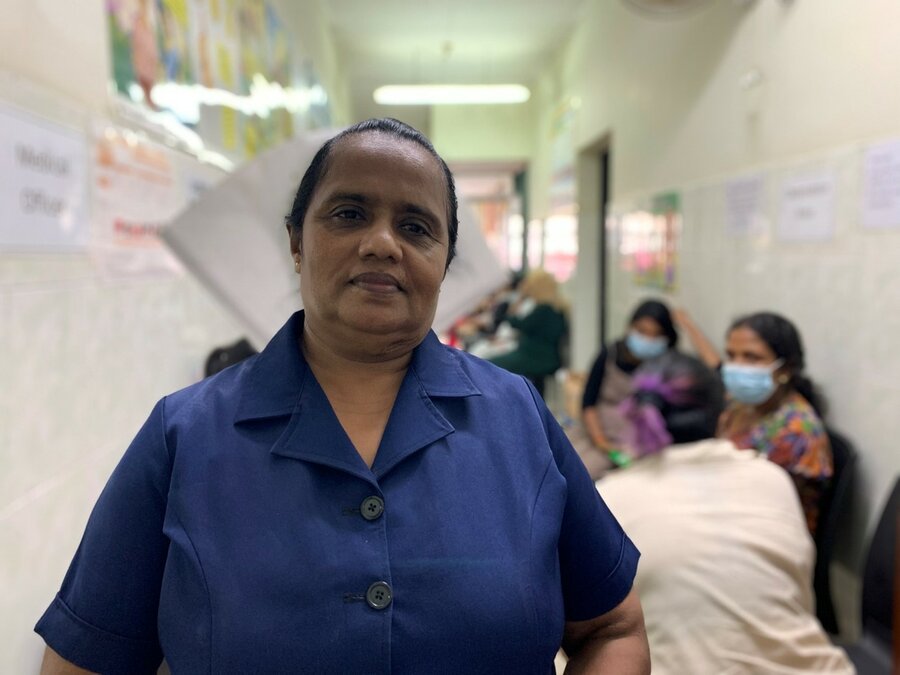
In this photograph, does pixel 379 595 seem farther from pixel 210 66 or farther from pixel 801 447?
pixel 210 66

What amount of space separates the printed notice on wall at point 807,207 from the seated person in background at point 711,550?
1154 mm

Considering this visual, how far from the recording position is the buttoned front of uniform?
1.97 ft

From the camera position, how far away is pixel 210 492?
0.62 m

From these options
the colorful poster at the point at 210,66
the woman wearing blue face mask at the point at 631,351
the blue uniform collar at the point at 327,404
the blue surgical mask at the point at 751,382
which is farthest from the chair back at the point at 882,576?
the colorful poster at the point at 210,66

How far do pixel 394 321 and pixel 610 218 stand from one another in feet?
14.5

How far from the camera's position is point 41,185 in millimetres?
1130

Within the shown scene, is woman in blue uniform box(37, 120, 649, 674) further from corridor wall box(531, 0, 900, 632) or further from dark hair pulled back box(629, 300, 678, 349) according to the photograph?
dark hair pulled back box(629, 300, 678, 349)

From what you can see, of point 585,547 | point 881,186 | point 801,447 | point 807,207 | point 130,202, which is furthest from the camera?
point 807,207

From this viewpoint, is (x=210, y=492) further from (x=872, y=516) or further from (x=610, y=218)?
(x=610, y=218)

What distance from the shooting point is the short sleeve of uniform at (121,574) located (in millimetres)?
625

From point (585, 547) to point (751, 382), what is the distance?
62.9 inches

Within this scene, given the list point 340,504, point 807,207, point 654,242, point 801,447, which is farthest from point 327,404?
point 654,242

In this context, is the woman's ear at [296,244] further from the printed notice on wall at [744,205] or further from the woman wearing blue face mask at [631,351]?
the printed notice on wall at [744,205]

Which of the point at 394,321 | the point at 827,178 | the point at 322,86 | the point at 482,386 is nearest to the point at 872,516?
the point at 827,178
